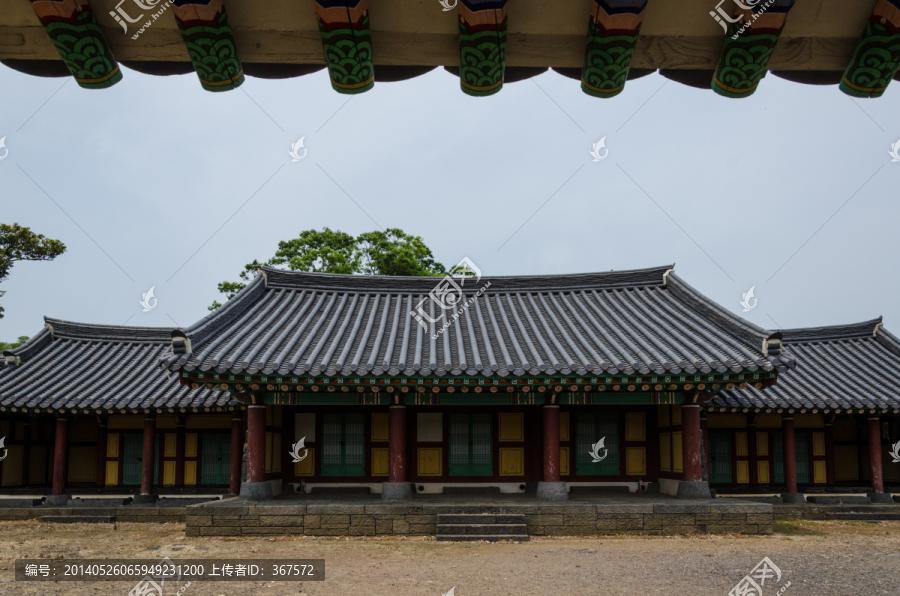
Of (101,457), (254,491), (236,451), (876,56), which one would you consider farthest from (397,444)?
(876,56)

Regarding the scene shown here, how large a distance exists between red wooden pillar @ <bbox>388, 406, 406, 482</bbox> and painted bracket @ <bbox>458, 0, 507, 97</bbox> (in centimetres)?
1117

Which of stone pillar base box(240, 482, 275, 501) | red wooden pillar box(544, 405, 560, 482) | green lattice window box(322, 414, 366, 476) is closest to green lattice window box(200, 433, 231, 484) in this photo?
green lattice window box(322, 414, 366, 476)

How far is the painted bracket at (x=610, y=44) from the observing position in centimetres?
292

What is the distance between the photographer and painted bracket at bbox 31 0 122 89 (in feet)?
9.59

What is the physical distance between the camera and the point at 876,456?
16.6 metres

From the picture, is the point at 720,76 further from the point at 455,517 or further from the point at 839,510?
the point at 839,510

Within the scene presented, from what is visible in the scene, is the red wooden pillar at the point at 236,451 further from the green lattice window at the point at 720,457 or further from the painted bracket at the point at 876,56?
the painted bracket at the point at 876,56

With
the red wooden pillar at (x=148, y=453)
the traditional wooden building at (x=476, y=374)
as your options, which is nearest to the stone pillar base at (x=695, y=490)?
the traditional wooden building at (x=476, y=374)

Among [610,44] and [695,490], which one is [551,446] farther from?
[610,44]

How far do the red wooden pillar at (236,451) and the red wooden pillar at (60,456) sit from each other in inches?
183

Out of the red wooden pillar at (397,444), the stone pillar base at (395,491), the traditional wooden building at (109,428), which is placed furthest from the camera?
the traditional wooden building at (109,428)

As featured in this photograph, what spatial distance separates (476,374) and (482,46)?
981cm

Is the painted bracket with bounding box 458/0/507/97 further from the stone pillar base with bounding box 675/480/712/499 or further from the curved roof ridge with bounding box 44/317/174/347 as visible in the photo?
the curved roof ridge with bounding box 44/317/174/347

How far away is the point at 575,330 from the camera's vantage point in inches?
612
